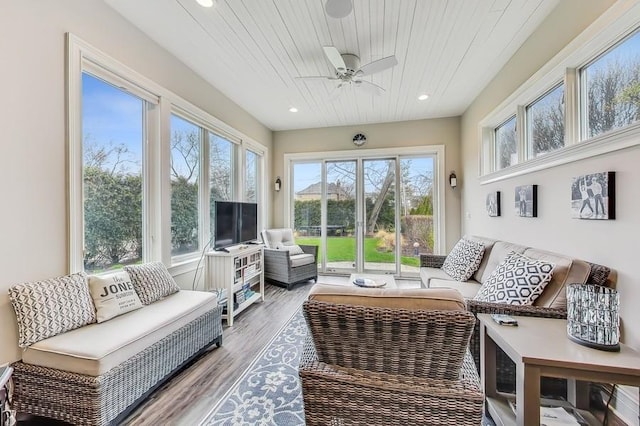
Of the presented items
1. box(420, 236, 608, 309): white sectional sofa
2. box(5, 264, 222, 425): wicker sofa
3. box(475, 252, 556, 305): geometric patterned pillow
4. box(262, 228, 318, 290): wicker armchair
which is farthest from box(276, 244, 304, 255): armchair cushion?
box(475, 252, 556, 305): geometric patterned pillow

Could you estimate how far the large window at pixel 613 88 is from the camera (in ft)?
5.81

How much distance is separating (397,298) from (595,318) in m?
1.09

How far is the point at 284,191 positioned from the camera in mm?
5961

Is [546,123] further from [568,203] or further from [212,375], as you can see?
[212,375]

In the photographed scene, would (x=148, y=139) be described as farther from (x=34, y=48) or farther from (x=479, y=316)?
(x=479, y=316)

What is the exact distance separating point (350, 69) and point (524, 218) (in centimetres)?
244

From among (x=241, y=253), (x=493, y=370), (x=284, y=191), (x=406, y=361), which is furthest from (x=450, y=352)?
(x=284, y=191)

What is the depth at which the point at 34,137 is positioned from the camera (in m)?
1.87

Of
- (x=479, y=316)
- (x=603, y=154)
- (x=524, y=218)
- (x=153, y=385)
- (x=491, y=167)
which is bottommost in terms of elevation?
(x=153, y=385)

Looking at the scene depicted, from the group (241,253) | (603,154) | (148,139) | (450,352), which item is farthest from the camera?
(241,253)

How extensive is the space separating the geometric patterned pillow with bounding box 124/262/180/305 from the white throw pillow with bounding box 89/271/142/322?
75mm

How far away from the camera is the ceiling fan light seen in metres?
2.04

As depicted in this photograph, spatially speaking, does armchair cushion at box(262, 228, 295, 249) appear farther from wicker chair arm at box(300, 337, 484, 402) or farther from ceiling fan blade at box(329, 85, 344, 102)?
wicker chair arm at box(300, 337, 484, 402)

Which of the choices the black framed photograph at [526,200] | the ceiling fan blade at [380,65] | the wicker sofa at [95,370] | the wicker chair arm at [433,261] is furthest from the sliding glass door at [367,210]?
the wicker sofa at [95,370]
